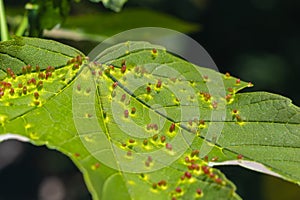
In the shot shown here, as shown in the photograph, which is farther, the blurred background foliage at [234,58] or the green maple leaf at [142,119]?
the blurred background foliage at [234,58]

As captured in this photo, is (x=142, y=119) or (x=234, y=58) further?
(x=234, y=58)

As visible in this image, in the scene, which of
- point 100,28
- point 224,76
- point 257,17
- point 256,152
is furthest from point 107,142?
point 257,17

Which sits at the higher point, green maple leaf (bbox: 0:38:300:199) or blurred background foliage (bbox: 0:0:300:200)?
green maple leaf (bbox: 0:38:300:199)

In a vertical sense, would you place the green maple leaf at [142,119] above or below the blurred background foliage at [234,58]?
above

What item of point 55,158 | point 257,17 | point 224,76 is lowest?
point 55,158

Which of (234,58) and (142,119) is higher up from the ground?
(142,119)

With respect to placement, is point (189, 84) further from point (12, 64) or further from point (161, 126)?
point (12, 64)

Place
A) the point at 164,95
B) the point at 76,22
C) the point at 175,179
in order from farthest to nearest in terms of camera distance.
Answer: the point at 76,22, the point at 164,95, the point at 175,179

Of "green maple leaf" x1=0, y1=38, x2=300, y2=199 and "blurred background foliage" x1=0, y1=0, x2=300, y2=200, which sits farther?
"blurred background foliage" x1=0, y1=0, x2=300, y2=200
